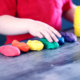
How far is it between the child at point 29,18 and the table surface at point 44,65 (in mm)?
79

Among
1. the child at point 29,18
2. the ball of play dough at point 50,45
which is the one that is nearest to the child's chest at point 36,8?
the child at point 29,18

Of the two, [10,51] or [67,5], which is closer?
[10,51]

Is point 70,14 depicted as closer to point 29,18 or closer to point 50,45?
point 29,18

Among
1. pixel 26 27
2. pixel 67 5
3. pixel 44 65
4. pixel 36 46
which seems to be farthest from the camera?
pixel 67 5

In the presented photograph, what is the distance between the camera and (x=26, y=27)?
2.06 feet

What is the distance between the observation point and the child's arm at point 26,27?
1.84 feet

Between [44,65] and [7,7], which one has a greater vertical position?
[7,7]

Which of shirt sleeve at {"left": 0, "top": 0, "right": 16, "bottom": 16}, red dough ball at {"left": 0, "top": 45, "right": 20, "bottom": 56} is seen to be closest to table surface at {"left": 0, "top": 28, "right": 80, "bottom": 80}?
red dough ball at {"left": 0, "top": 45, "right": 20, "bottom": 56}

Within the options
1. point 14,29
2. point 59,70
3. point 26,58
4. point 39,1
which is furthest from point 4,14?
point 59,70

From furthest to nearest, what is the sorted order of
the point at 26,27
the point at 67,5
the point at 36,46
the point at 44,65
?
the point at 67,5
the point at 26,27
the point at 36,46
the point at 44,65

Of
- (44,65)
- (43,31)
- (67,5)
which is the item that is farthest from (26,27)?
(67,5)

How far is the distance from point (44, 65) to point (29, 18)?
0.43 metres

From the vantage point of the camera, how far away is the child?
1.91 feet

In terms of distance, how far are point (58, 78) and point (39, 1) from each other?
513 millimetres
